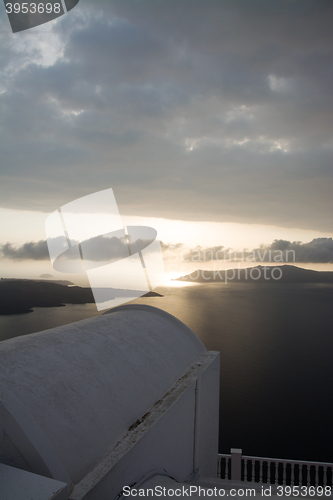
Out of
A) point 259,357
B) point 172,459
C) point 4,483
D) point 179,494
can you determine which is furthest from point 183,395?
point 259,357

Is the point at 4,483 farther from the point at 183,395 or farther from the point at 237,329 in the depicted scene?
the point at 237,329

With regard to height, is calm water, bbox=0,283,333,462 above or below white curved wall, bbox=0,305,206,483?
below

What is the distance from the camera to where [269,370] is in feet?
221

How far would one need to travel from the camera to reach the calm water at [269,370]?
4422cm

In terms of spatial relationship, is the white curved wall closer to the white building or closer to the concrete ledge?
the white building

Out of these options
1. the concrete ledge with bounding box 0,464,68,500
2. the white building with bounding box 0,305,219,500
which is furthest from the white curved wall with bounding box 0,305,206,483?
the concrete ledge with bounding box 0,464,68,500

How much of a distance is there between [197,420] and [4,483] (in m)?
4.72

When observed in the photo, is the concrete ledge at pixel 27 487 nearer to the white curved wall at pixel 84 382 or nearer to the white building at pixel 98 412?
the white building at pixel 98 412

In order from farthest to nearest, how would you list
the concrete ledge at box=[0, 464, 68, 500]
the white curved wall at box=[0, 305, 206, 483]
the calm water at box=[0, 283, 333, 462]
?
the calm water at box=[0, 283, 333, 462] → the white curved wall at box=[0, 305, 206, 483] → the concrete ledge at box=[0, 464, 68, 500]

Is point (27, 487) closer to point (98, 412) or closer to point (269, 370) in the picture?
point (98, 412)

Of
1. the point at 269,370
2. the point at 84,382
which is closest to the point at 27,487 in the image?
the point at 84,382

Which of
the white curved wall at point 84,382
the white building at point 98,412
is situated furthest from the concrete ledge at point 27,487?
the white curved wall at point 84,382

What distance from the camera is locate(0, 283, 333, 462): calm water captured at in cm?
4422

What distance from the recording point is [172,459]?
17.3 feet
